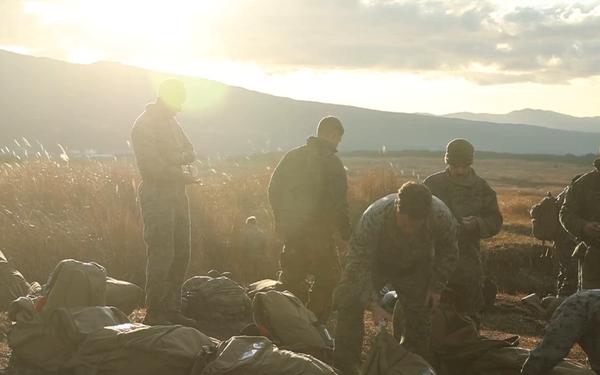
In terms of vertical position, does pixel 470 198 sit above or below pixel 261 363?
above

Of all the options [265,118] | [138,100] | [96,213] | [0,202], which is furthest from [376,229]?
[265,118]

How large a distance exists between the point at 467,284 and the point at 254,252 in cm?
470

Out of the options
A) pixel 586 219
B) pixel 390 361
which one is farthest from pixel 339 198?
pixel 390 361

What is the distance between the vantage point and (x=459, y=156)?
6.32 m

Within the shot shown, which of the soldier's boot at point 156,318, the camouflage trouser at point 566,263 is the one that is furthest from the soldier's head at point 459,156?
the camouflage trouser at point 566,263

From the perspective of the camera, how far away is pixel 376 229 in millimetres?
4973

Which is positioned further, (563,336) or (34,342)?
(34,342)

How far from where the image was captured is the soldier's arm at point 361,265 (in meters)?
4.97

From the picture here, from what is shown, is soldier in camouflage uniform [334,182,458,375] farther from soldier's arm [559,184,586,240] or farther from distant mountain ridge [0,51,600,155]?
distant mountain ridge [0,51,600,155]

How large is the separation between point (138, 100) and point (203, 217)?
134719 millimetres

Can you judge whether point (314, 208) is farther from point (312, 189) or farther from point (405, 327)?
point (405, 327)

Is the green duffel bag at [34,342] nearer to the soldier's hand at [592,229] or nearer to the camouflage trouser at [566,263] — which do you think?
the soldier's hand at [592,229]

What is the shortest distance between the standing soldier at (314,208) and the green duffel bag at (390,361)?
7.10ft

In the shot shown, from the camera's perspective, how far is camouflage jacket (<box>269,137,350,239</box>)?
6.86 metres
